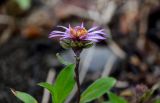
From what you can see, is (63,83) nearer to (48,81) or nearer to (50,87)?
(50,87)

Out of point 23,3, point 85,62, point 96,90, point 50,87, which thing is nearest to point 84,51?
point 85,62

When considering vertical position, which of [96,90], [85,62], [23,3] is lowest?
[96,90]

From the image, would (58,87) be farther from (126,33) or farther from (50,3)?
(50,3)

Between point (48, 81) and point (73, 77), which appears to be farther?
point (48, 81)

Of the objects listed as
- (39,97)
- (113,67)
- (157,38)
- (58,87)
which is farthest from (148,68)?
(58,87)

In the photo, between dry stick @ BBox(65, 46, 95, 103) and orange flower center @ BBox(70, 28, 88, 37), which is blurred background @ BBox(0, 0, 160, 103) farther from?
orange flower center @ BBox(70, 28, 88, 37)

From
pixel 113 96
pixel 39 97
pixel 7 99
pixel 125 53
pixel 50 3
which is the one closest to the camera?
pixel 113 96
